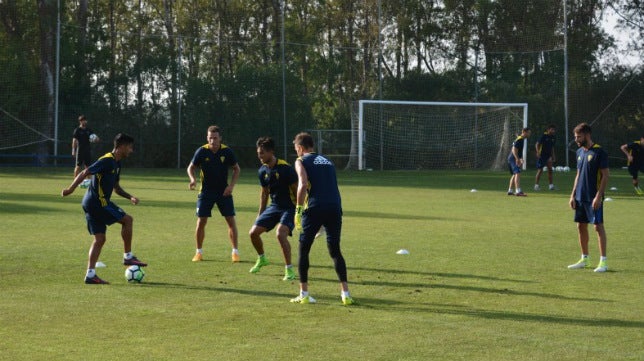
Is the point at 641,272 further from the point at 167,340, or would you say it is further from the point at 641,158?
the point at 641,158

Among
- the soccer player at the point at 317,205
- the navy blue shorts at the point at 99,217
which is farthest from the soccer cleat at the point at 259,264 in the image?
the soccer player at the point at 317,205

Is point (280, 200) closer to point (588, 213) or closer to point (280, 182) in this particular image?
point (280, 182)

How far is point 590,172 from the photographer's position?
12.5 metres

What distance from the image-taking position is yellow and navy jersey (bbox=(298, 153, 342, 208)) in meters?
9.66

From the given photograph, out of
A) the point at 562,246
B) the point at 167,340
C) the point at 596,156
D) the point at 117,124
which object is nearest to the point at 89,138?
the point at 117,124

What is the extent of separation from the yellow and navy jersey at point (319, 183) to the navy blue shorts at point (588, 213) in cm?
436

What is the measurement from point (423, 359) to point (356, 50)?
40913 millimetres

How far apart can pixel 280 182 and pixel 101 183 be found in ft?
7.28

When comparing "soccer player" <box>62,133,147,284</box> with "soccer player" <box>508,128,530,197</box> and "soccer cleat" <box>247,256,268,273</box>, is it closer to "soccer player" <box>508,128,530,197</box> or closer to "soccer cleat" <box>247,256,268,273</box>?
"soccer cleat" <box>247,256,268,273</box>

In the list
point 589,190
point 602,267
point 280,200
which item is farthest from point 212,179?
point 602,267

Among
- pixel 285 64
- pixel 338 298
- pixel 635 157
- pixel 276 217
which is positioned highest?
pixel 285 64

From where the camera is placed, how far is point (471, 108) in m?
45.0

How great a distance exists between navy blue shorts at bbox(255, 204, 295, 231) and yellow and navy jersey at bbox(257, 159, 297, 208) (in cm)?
7

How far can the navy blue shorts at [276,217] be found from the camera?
11.7 meters
